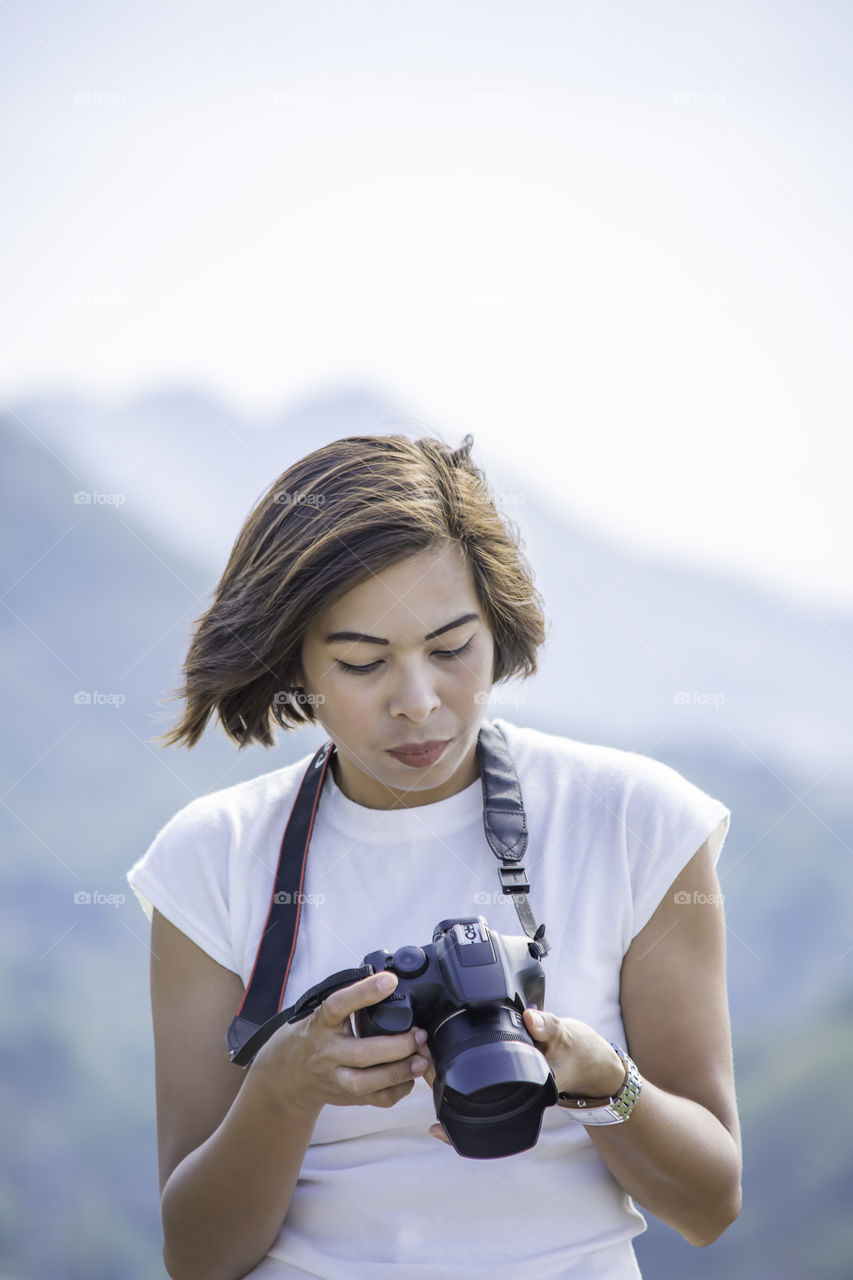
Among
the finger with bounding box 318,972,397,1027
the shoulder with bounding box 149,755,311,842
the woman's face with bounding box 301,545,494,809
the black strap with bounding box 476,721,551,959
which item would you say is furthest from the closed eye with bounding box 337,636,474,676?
the finger with bounding box 318,972,397,1027

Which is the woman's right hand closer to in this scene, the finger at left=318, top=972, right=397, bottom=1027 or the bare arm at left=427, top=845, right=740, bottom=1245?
the finger at left=318, top=972, right=397, bottom=1027

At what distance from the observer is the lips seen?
48.0 inches

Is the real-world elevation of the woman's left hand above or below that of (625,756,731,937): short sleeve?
below

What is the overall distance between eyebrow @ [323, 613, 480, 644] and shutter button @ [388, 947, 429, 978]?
1.17 ft

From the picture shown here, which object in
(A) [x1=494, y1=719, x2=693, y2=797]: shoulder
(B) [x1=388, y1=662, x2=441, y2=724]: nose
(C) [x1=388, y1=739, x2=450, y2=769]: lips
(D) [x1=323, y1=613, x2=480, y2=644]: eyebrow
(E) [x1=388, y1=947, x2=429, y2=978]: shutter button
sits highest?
(D) [x1=323, y1=613, x2=480, y2=644]: eyebrow

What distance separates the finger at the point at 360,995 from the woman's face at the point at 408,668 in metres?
0.32

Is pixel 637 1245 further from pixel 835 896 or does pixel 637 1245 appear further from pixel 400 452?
pixel 400 452

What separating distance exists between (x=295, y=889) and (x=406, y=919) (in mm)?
142

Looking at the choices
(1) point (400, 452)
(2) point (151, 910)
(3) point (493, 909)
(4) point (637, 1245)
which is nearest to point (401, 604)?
(1) point (400, 452)

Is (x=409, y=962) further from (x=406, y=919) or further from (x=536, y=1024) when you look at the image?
(x=406, y=919)

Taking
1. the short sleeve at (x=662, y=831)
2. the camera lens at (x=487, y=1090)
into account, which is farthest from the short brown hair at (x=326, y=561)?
the camera lens at (x=487, y=1090)

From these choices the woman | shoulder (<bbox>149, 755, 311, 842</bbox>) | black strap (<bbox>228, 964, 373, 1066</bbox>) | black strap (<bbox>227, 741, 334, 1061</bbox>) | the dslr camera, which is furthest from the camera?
shoulder (<bbox>149, 755, 311, 842</bbox>)

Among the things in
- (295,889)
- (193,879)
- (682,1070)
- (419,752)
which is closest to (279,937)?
(295,889)

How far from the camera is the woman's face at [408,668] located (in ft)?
3.92
